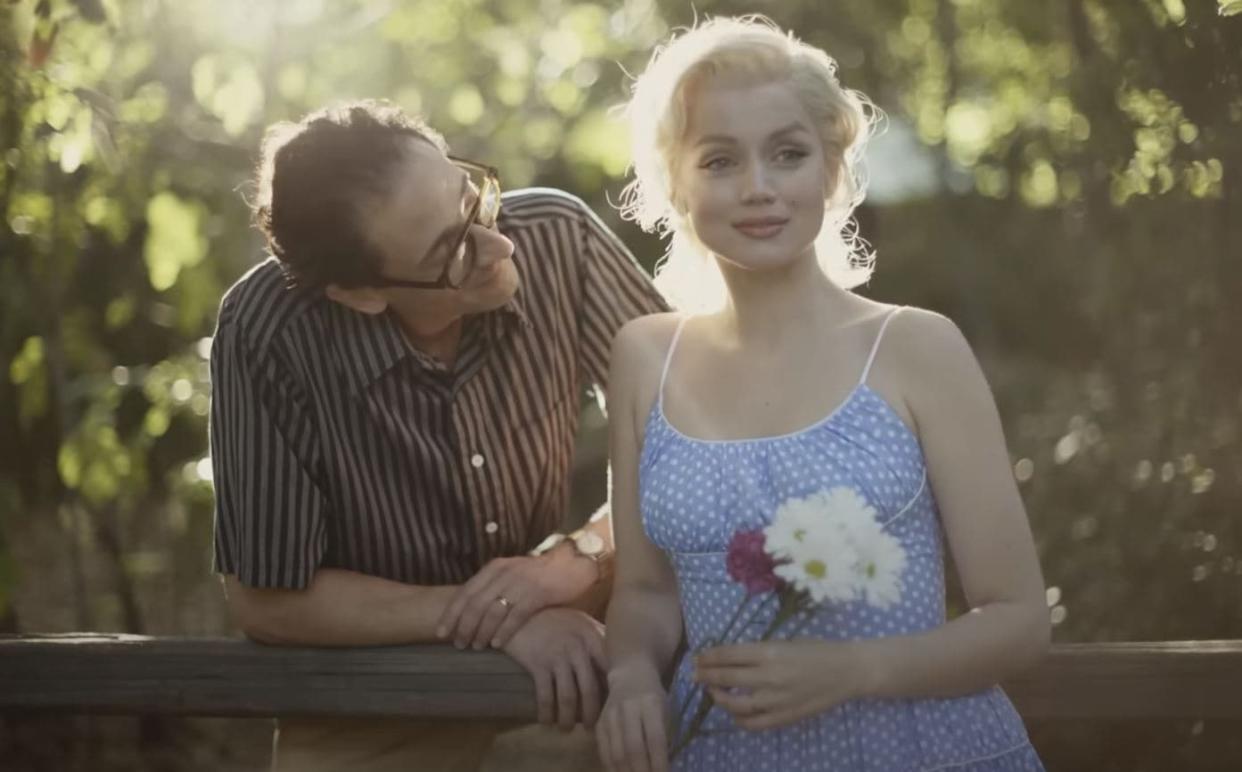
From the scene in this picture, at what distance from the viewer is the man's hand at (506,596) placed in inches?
105

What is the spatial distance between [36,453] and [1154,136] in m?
3.58

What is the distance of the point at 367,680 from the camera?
2664mm

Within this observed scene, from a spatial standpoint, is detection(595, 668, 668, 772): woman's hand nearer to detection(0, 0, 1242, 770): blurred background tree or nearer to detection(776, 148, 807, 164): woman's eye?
detection(776, 148, 807, 164): woman's eye

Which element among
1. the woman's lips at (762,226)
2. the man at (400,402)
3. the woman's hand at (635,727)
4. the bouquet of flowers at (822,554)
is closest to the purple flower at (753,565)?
the bouquet of flowers at (822,554)

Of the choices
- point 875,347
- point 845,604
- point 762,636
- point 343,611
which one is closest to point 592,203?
point 343,611

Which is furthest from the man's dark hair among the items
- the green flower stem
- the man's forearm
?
the green flower stem

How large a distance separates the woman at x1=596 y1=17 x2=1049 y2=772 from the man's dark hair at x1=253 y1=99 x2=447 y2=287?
52cm

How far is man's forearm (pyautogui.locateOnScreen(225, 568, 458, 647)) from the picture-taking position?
8.86ft

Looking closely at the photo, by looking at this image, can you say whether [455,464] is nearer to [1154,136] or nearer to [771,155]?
Answer: [771,155]

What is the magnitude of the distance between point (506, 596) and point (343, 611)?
256 mm

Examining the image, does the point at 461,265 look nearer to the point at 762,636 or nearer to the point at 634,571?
the point at 634,571

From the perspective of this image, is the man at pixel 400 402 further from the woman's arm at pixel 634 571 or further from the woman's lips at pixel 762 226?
the woman's lips at pixel 762 226

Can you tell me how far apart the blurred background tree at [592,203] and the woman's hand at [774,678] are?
1.58 m

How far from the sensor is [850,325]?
7.95 ft
